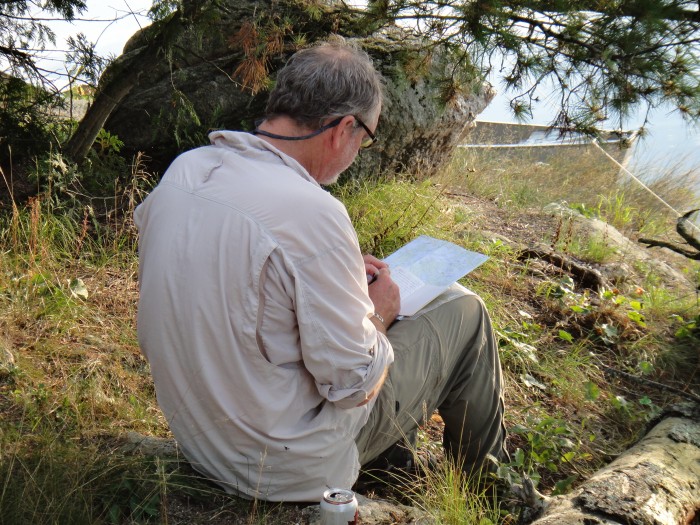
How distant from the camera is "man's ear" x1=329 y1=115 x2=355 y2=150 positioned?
2215 millimetres

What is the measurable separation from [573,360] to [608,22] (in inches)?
74.3

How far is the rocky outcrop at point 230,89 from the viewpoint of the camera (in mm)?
4672

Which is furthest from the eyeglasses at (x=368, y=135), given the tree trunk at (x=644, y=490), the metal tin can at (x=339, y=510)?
the tree trunk at (x=644, y=490)

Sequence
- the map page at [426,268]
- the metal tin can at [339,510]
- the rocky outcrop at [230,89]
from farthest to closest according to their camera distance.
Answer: the rocky outcrop at [230,89], the map page at [426,268], the metal tin can at [339,510]

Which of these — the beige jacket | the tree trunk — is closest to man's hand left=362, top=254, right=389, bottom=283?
the beige jacket

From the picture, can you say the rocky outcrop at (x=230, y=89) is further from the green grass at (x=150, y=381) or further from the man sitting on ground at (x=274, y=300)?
the man sitting on ground at (x=274, y=300)

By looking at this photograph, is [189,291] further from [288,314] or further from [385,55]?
[385,55]

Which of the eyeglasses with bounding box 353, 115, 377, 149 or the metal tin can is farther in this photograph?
the eyeglasses with bounding box 353, 115, 377, 149

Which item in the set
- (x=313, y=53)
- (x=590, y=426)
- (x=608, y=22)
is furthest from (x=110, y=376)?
(x=608, y=22)

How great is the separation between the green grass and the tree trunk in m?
0.27

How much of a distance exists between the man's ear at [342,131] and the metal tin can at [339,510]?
1032mm

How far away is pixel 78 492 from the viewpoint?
2080mm

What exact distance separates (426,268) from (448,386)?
18.0 inches

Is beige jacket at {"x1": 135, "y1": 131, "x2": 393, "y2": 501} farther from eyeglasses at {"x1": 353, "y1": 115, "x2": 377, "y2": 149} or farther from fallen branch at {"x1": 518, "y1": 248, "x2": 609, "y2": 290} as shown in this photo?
fallen branch at {"x1": 518, "y1": 248, "x2": 609, "y2": 290}
